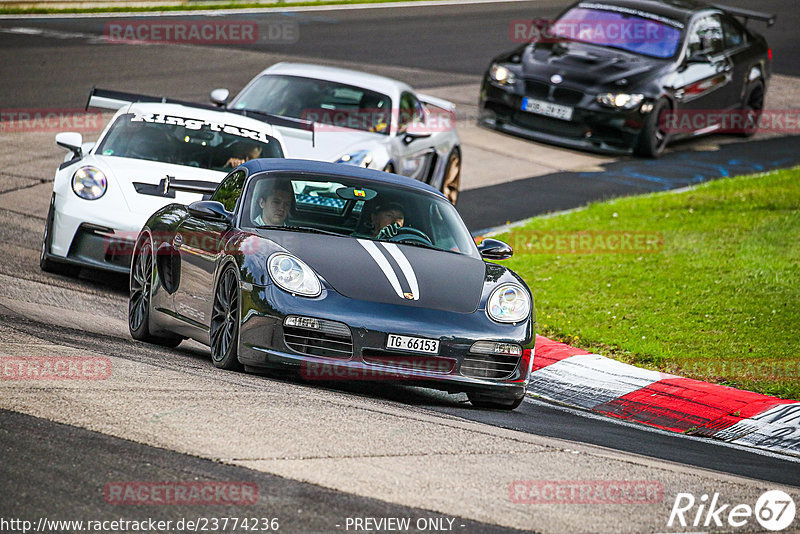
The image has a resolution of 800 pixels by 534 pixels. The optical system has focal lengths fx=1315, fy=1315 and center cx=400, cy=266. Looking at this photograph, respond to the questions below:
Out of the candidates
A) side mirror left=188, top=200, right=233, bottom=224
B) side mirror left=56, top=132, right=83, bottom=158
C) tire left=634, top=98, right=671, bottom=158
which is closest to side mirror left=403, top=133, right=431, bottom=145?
side mirror left=56, top=132, right=83, bottom=158

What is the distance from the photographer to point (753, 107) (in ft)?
67.9

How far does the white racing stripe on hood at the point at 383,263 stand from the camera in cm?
738

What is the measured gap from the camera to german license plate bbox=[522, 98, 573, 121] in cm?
1792

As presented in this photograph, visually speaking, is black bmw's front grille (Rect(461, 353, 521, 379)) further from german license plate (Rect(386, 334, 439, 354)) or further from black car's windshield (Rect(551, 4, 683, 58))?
black car's windshield (Rect(551, 4, 683, 58))

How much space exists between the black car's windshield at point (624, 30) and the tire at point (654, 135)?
3.06ft

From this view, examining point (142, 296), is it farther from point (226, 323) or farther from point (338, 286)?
point (338, 286)

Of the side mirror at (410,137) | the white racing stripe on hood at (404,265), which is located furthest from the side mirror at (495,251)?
the side mirror at (410,137)

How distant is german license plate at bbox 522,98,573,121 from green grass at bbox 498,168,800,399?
3.13 meters

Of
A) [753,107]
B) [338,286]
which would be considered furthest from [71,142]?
[753,107]

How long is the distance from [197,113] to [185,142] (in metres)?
0.40

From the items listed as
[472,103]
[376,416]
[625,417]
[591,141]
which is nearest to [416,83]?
[472,103]

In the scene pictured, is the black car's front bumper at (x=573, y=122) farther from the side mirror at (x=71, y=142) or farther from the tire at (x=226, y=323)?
the tire at (x=226, y=323)

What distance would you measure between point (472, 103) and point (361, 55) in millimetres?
4055

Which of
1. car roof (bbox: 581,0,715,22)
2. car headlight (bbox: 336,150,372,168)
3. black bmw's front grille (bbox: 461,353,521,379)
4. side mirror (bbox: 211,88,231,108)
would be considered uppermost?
black bmw's front grille (bbox: 461,353,521,379)
